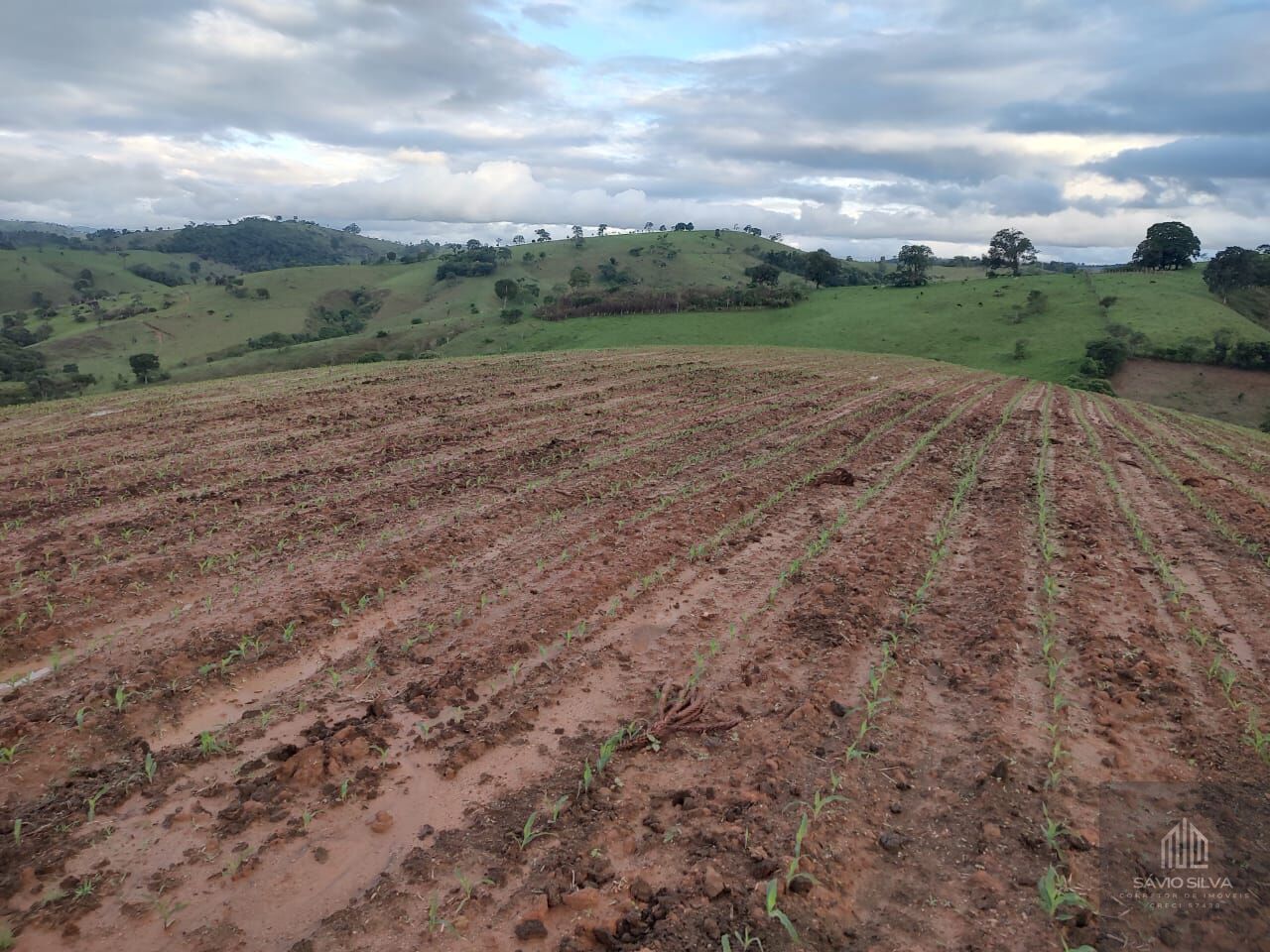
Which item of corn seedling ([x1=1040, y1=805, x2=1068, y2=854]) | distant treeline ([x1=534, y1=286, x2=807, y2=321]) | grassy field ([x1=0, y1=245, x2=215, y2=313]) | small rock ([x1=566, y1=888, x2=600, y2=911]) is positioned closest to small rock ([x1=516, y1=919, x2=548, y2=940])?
small rock ([x1=566, y1=888, x2=600, y2=911])

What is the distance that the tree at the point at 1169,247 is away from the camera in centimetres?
6712

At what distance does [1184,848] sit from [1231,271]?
7234cm

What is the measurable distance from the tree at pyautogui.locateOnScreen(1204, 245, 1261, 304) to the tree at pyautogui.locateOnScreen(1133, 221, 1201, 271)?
976cm

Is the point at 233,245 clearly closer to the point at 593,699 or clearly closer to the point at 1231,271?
the point at 1231,271

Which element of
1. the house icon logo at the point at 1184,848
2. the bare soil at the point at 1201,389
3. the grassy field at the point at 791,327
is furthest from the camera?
the grassy field at the point at 791,327

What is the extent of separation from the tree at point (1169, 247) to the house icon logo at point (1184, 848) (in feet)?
275

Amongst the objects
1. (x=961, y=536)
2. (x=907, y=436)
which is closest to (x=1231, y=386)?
(x=907, y=436)

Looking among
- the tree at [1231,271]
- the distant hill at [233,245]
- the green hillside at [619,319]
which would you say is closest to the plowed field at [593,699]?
the green hillside at [619,319]

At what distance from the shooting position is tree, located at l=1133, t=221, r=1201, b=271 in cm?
6712

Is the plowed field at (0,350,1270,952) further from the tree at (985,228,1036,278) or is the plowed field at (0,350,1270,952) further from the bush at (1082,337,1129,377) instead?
the tree at (985,228,1036,278)

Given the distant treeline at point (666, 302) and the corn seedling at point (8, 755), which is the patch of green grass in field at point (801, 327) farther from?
the corn seedling at point (8, 755)

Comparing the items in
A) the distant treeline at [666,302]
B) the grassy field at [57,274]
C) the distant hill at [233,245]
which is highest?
the distant hill at [233,245]

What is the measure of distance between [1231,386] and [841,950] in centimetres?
4862

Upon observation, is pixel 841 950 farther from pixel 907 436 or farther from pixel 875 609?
pixel 907 436
